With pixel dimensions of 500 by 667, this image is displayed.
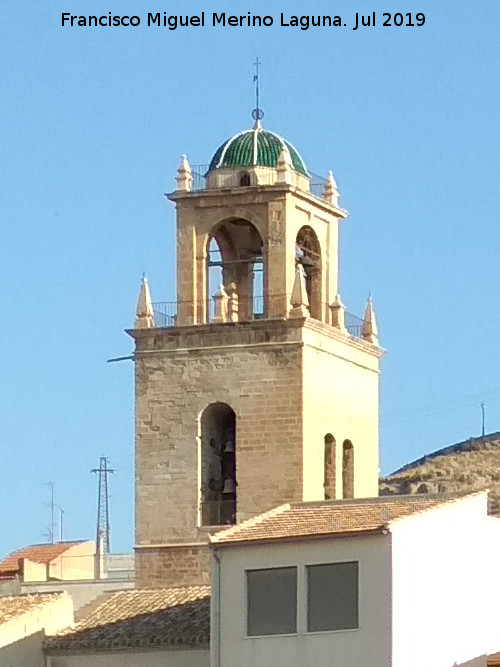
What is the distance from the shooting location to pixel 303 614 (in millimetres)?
41500

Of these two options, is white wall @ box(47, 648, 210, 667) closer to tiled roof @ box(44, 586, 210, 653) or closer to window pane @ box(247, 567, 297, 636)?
tiled roof @ box(44, 586, 210, 653)

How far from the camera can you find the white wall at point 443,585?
41094 millimetres

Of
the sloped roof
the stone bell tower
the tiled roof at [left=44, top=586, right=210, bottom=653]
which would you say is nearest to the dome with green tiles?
the stone bell tower

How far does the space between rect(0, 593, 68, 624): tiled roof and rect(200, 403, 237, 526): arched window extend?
493 cm

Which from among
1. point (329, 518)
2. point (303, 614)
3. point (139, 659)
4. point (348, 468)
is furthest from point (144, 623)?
point (348, 468)

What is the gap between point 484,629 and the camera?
143ft

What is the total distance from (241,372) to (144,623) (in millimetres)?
7942

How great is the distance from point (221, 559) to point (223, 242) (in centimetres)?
1392

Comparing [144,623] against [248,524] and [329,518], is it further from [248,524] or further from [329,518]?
[329,518]

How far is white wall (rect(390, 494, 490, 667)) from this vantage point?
Result: 135 feet

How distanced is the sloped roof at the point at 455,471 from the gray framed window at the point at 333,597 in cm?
4104

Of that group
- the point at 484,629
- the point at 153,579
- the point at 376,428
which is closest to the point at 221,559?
the point at 484,629

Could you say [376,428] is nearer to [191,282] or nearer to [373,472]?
[373,472]

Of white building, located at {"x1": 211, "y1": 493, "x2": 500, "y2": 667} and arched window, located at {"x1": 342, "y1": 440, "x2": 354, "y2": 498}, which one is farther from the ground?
arched window, located at {"x1": 342, "y1": 440, "x2": 354, "y2": 498}
